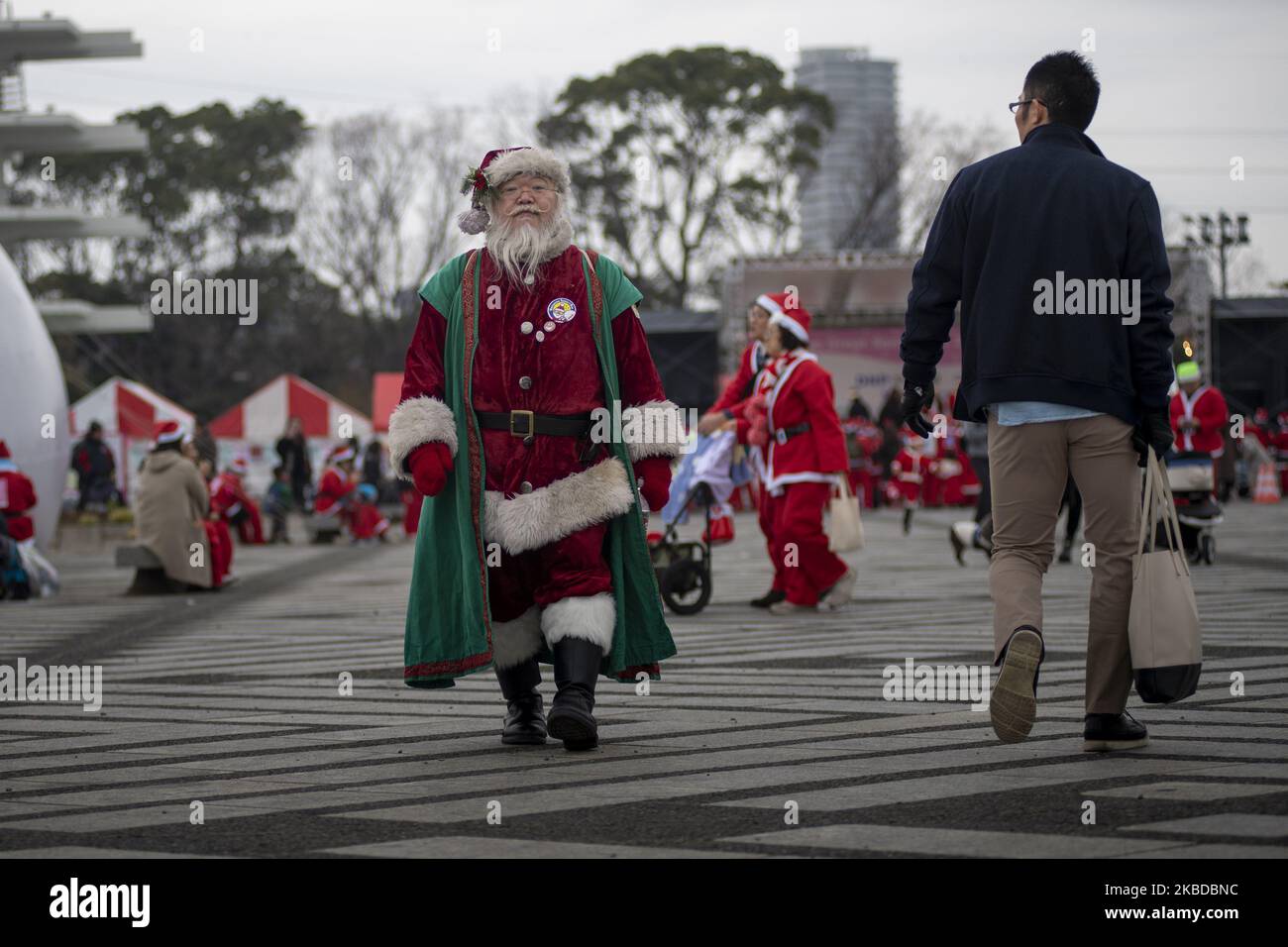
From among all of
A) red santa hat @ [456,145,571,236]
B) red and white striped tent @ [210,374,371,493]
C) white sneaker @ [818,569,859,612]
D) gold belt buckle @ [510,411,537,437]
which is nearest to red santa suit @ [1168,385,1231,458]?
white sneaker @ [818,569,859,612]

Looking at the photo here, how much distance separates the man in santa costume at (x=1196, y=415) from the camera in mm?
14805

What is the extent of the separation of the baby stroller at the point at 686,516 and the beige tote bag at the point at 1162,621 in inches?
238

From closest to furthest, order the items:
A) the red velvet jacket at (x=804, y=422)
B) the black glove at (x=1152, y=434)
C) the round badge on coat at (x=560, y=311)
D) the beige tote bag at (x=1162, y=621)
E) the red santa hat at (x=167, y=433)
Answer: the beige tote bag at (x=1162, y=621) → the black glove at (x=1152, y=434) → the round badge on coat at (x=560, y=311) → the red velvet jacket at (x=804, y=422) → the red santa hat at (x=167, y=433)

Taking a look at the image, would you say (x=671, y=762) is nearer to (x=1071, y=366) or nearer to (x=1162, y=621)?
(x=1162, y=621)

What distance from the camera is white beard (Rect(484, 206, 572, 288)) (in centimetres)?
594

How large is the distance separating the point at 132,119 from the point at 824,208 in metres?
21.9

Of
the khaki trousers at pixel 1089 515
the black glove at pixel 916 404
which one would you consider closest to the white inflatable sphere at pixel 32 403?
the black glove at pixel 916 404

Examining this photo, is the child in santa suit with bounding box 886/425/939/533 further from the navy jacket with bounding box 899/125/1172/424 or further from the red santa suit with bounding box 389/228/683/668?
the navy jacket with bounding box 899/125/1172/424

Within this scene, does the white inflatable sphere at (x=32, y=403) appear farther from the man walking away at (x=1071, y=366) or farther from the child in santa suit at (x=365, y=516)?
the man walking away at (x=1071, y=366)

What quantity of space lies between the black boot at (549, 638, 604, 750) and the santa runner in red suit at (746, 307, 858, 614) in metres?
5.46

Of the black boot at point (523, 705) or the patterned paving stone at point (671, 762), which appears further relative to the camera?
the black boot at point (523, 705)

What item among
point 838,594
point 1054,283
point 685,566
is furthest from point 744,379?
point 1054,283
